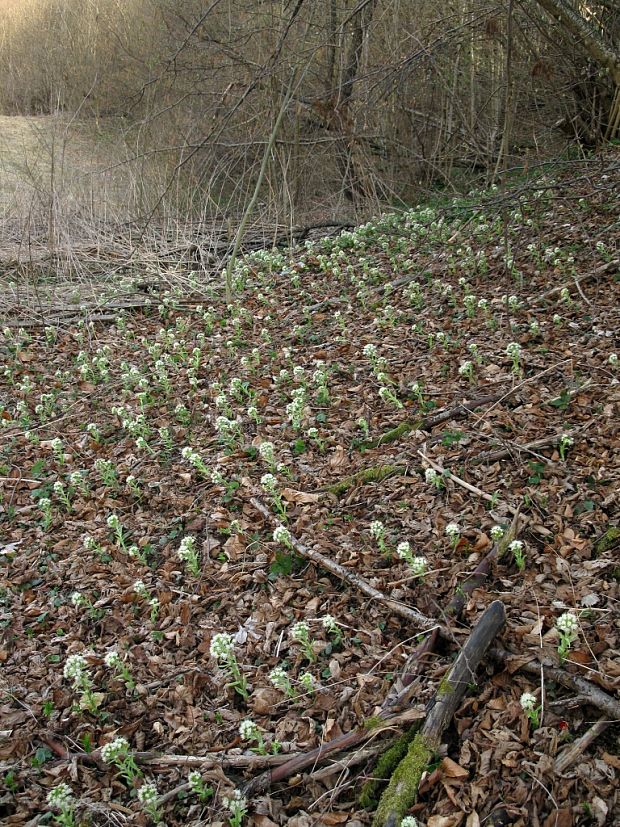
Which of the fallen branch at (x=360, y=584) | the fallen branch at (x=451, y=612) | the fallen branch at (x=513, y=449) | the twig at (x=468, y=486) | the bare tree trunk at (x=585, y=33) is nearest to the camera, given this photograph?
the fallen branch at (x=451, y=612)

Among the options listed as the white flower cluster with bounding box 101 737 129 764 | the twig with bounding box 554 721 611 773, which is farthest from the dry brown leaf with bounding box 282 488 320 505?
the twig with bounding box 554 721 611 773

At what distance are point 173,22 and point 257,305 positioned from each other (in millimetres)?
7007

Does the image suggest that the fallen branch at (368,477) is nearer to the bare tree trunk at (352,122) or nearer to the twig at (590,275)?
the twig at (590,275)

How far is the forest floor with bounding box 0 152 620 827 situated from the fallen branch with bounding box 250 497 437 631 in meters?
0.02

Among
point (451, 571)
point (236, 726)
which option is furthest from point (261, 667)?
point (451, 571)

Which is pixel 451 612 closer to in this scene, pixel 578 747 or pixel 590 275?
pixel 578 747

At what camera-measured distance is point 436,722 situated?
7.82 feet

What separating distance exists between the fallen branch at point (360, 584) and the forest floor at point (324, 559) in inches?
Answer: 0.6

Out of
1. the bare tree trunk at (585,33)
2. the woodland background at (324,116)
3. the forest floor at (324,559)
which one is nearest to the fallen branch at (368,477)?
the forest floor at (324,559)

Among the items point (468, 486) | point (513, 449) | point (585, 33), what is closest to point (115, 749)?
point (468, 486)

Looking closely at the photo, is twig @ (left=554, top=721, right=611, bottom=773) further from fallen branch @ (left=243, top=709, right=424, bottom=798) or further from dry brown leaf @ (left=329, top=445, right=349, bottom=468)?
dry brown leaf @ (left=329, top=445, right=349, bottom=468)

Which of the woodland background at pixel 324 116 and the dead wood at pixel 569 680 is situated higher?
the woodland background at pixel 324 116

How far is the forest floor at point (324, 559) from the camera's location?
2418 millimetres

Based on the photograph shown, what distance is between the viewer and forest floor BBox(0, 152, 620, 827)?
7.93 ft
